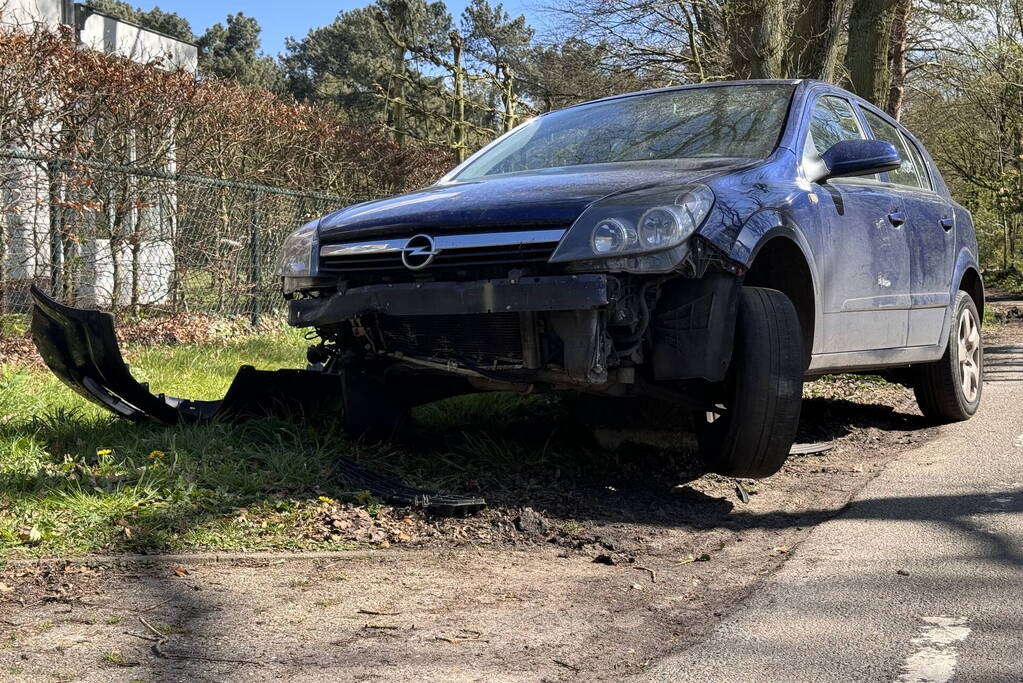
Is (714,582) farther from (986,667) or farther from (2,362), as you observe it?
(2,362)

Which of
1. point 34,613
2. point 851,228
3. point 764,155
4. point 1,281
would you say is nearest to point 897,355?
point 851,228

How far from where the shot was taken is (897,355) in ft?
19.1

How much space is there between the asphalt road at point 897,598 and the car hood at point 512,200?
1.53 m

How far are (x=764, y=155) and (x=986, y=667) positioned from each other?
8.93 feet

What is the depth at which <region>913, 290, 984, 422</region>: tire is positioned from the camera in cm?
657

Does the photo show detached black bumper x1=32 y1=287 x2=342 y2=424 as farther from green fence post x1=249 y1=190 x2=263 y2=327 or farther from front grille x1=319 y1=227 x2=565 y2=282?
green fence post x1=249 y1=190 x2=263 y2=327

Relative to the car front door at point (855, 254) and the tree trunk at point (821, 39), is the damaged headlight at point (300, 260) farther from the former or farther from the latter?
the tree trunk at point (821, 39)

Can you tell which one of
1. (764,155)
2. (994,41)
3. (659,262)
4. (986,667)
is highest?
(994,41)

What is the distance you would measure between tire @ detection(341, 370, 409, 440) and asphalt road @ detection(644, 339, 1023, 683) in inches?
78.6

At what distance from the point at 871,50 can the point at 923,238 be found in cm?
735

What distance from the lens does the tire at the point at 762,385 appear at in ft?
14.2

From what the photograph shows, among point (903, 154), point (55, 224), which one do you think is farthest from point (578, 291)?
point (55, 224)

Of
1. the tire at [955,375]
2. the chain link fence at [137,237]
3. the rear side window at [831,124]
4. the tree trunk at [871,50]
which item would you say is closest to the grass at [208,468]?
the rear side window at [831,124]

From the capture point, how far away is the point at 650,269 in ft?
13.5
